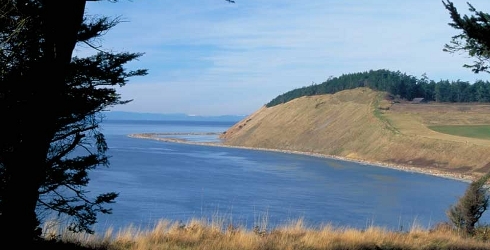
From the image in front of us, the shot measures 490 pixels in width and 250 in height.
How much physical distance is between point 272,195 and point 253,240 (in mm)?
33047

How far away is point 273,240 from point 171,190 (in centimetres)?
3264

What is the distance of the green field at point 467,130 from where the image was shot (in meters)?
85.9

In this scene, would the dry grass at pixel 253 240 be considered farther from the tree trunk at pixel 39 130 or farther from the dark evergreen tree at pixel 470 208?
the dark evergreen tree at pixel 470 208

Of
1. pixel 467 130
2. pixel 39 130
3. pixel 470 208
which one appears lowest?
pixel 470 208

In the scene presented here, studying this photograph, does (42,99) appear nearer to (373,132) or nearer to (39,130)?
(39,130)

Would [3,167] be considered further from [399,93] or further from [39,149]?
[399,93]

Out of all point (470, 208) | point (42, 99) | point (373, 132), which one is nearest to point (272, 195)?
point (470, 208)

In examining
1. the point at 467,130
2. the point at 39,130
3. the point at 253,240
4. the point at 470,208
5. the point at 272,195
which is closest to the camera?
the point at 39,130

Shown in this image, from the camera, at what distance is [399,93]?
429 feet

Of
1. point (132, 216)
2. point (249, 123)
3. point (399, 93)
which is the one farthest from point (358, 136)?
point (132, 216)

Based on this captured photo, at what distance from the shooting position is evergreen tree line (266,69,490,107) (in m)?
128

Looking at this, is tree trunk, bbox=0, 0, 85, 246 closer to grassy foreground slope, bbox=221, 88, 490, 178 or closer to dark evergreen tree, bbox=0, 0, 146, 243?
dark evergreen tree, bbox=0, 0, 146, 243

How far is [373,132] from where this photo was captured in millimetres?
97625

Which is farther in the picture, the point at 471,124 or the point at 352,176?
the point at 471,124
